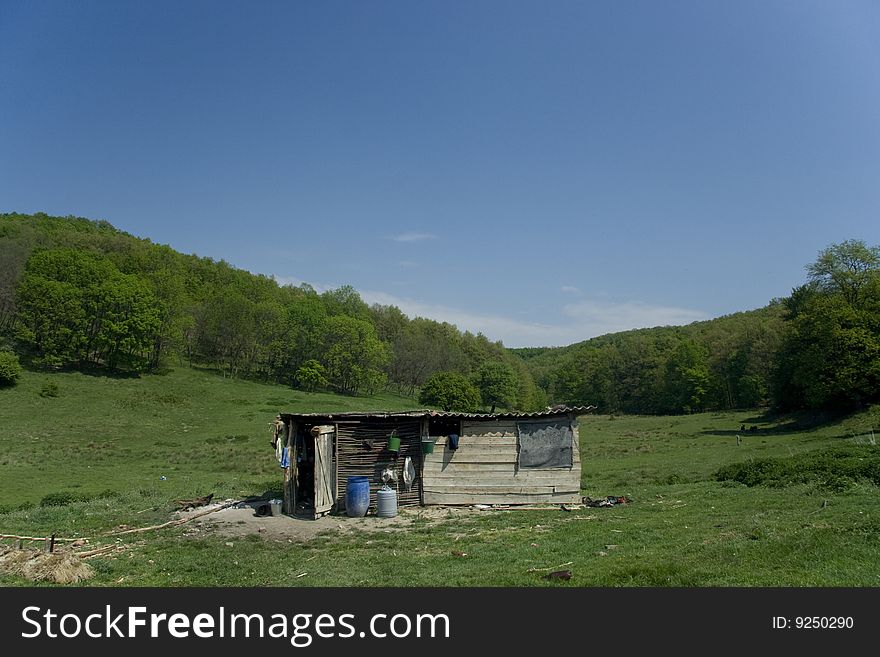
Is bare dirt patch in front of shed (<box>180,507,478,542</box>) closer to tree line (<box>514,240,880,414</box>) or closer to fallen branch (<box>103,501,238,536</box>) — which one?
fallen branch (<box>103,501,238,536</box>)

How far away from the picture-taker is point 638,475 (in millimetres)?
25406

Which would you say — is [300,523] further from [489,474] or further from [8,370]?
[8,370]

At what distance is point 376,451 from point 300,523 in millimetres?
3173

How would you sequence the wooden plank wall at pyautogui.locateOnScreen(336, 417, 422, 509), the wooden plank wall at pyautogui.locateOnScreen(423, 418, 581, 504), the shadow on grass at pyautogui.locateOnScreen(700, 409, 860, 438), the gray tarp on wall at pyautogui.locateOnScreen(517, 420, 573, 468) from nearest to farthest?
the wooden plank wall at pyautogui.locateOnScreen(336, 417, 422, 509) → the wooden plank wall at pyautogui.locateOnScreen(423, 418, 581, 504) → the gray tarp on wall at pyautogui.locateOnScreen(517, 420, 573, 468) → the shadow on grass at pyautogui.locateOnScreen(700, 409, 860, 438)

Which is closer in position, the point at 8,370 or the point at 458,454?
the point at 458,454

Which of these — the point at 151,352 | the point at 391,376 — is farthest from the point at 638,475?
the point at 391,376

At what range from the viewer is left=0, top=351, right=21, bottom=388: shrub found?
5106 cm

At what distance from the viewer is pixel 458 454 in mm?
18750

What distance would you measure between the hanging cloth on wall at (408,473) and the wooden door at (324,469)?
2197 mm

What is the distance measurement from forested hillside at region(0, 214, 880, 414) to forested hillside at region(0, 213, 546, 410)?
0.70 ft

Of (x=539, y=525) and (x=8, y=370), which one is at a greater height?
(x=8, y=370)

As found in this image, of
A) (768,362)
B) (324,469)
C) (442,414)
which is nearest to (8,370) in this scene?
(324,469)

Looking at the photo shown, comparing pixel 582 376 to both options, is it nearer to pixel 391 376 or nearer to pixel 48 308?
pixel 391 376

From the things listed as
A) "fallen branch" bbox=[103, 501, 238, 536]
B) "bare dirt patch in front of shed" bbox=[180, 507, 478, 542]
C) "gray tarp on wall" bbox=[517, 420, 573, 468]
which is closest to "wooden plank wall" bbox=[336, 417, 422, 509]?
"bare dirt patch in front of shed" bbox=[180, 507, 478, 542]
